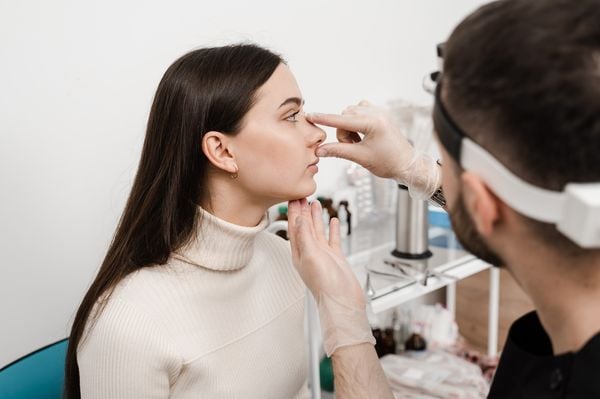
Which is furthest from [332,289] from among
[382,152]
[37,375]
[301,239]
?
[37,375]

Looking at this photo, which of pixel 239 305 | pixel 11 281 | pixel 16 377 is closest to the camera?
pixel 16 377

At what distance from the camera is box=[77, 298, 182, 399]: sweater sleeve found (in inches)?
39.9

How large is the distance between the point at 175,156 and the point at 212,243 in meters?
0.18

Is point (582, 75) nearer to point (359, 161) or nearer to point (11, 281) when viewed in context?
point (359, 161)

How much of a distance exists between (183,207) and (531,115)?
0.72m

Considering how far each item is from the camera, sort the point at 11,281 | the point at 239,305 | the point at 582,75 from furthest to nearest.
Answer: the point at 11,281
the point at 239,305
the point at 582,75

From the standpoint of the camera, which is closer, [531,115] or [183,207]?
[531,115]

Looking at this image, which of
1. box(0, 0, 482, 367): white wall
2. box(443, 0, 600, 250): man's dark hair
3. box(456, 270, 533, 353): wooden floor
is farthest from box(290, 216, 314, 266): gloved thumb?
box(456, 270, 533, 353): wooden floor

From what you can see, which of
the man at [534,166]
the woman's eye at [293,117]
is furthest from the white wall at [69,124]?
the man at [534,166]

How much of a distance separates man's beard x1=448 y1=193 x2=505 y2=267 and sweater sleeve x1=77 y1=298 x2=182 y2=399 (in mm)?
567

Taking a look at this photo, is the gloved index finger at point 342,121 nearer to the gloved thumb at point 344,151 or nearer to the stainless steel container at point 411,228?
the gloved thumb at point 344,151

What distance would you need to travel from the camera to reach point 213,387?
43.7 inches

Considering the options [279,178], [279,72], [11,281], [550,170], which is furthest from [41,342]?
[550,170]

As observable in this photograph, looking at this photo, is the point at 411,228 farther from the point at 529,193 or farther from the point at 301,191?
the point at 529,193
